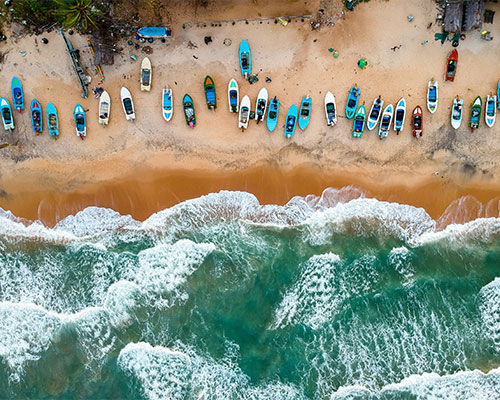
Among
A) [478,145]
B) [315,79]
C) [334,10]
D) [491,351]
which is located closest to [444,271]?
[491,351]

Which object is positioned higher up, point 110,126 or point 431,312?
point 110,126

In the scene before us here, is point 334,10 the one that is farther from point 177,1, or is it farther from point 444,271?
point 444,271

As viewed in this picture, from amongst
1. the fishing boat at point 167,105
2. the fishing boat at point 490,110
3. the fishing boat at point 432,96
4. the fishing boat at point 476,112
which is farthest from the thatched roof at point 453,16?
the fishing boat at point 167,105

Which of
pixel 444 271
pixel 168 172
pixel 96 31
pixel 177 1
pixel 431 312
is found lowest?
pixel 431 312

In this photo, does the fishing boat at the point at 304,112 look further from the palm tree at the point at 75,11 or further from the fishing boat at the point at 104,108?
the palm tree at the point at 75,11

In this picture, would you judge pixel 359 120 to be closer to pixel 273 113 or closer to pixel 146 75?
pixel 273 113

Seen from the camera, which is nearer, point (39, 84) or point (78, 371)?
point (78, 371)
